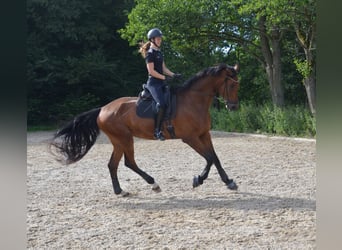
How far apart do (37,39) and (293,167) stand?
1729cm

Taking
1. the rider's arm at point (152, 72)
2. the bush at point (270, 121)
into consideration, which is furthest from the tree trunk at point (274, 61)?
the rider's arm at point (152, 72)

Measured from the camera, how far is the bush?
12.9 meters

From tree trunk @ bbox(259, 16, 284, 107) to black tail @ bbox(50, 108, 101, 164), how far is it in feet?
37.9

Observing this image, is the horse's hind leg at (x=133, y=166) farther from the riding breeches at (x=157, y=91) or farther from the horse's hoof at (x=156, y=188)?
the riding breeches at (x=157, y=91)

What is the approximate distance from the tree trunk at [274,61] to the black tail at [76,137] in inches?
455

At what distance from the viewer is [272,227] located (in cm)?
397

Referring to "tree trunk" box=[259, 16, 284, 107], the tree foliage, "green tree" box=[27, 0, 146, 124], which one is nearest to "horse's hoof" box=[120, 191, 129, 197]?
the tree foliage

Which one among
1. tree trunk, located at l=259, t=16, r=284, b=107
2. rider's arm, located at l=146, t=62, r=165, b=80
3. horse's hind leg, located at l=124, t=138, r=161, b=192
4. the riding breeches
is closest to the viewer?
rider's arm, located at l=146, t=62, r=165, b=80

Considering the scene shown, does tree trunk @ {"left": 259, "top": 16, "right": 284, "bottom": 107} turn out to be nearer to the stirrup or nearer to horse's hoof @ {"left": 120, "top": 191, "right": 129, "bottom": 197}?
the stirrup

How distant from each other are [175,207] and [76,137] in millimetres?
1764

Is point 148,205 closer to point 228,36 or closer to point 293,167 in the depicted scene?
point 293,167

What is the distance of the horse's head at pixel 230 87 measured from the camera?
5.47m
